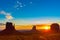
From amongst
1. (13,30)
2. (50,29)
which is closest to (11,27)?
(13,30)

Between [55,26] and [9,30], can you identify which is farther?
[55,26]

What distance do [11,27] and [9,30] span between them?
5.53m

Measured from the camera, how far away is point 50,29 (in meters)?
175

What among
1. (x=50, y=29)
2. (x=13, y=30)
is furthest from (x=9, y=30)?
(x=50, y=29)

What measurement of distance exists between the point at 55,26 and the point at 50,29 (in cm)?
667

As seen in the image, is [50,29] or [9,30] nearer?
[9,30]

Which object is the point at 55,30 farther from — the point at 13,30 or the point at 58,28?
the point at 13,30

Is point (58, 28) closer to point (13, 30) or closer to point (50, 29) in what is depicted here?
point (50, 29)

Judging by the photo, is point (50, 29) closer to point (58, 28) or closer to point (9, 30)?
point (58, 28)

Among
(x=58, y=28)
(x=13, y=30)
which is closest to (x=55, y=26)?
(x=58, y=28)

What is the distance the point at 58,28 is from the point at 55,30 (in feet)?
12.9

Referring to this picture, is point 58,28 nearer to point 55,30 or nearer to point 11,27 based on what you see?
point 55,30

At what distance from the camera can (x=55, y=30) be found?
173625 mm

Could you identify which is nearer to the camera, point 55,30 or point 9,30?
Result: point 9,30
